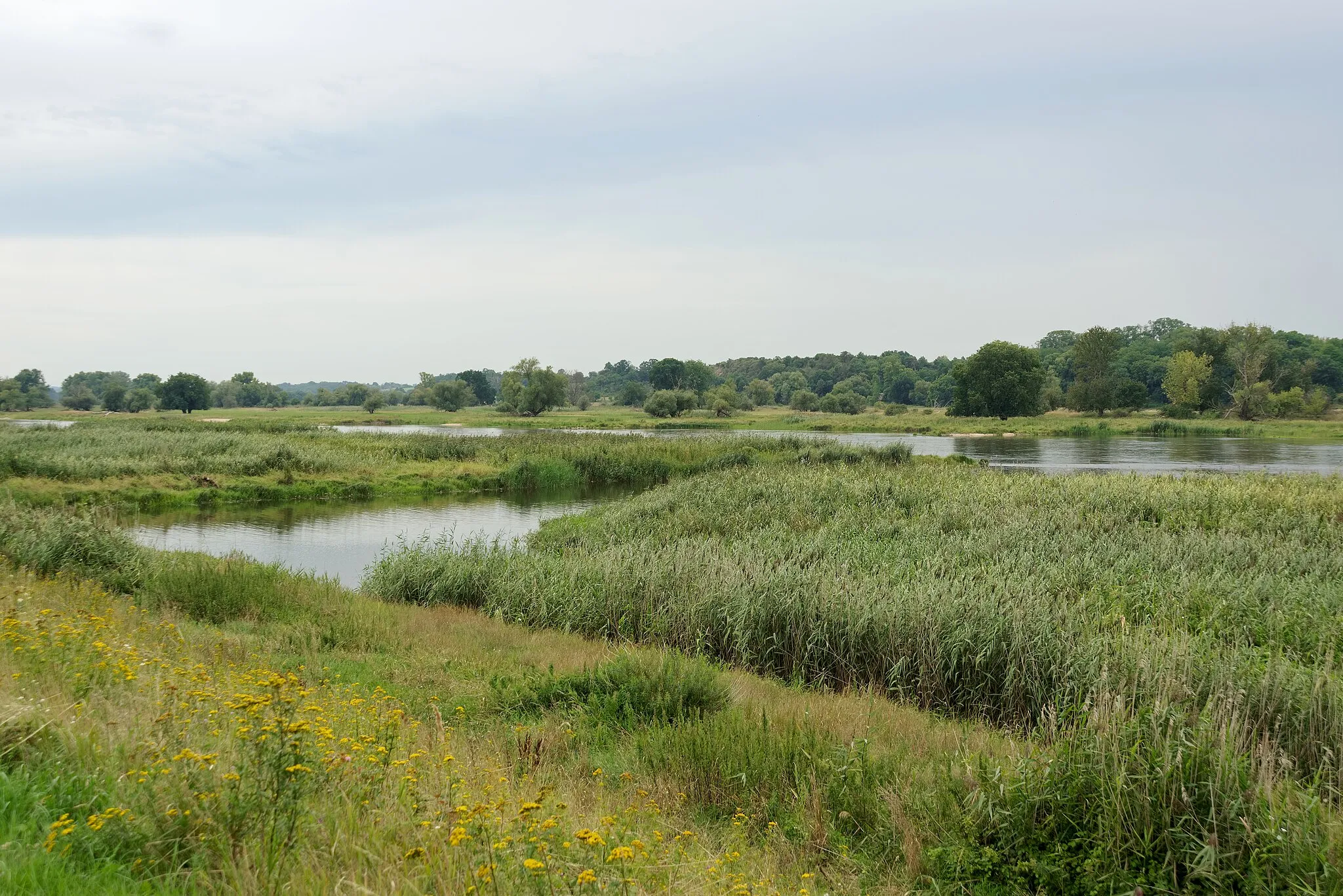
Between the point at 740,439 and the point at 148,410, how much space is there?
11857cm

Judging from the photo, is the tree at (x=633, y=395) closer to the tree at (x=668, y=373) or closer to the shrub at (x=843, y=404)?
the tree at (x=668, y=373)

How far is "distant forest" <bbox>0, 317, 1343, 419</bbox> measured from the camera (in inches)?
3666

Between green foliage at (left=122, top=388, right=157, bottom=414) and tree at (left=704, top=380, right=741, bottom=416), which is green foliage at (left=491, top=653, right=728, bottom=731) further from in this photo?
green foliage at (left=122, top=388, right=157, bottom=414)

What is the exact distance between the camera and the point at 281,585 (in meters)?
12.9

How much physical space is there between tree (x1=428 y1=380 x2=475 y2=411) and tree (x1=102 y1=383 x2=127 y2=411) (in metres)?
48.1

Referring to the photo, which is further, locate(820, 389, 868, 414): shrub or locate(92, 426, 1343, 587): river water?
locate(820, 389, 868, 414): shrub

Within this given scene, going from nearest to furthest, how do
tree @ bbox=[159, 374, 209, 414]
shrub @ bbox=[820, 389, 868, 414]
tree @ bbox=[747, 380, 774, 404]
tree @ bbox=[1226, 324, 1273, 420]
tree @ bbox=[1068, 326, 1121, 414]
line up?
tree @ bbox=[1226, 324, 1273, 420]
tree @ bbox=[1068, 326, 1121, 414]
tree @ bbox=[159, 374, 209, 414]
shrub @ bbox=[820, 389, 868, 414]
tree @ bbox=[747, 380, 774, 404]

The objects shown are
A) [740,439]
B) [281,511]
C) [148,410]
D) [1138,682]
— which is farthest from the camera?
[148,410]

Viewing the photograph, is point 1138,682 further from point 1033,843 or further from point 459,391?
point 459,391

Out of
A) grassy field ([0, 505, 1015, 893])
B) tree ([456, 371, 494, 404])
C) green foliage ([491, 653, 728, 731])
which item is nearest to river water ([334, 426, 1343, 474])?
green foliage ([491, 653, 728, 731])

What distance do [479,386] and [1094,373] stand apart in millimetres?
109449

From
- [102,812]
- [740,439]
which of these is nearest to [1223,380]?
[740,439]

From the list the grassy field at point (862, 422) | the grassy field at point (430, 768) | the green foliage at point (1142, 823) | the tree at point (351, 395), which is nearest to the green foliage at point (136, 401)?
the grassy field at point (862, 422)

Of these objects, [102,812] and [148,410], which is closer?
[102,812]
